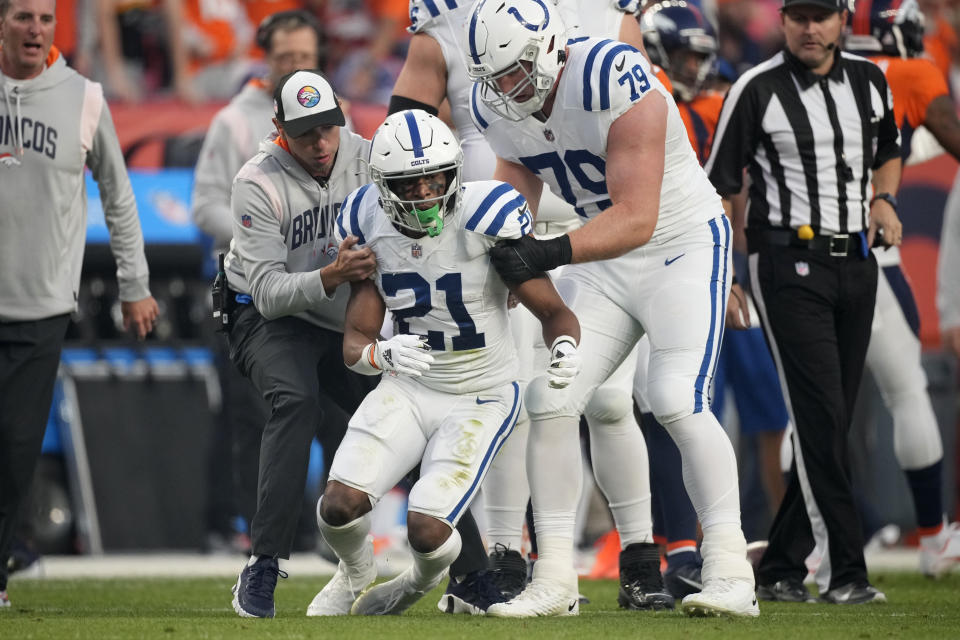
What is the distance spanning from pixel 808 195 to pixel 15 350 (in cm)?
264

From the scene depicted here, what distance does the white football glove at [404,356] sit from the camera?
14.7 ft

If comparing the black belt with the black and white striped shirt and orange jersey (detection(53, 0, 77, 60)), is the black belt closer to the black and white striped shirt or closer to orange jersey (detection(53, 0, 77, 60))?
the black and white striped shirt

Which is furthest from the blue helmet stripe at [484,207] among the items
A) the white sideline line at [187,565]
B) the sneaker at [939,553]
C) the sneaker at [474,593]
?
the sneaker at [939,553]

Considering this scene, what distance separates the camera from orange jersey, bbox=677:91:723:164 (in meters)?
6.49

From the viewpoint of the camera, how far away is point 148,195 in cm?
828

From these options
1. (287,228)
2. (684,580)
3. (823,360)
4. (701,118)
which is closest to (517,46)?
(287,228)

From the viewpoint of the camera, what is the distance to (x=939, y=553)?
20.3ft

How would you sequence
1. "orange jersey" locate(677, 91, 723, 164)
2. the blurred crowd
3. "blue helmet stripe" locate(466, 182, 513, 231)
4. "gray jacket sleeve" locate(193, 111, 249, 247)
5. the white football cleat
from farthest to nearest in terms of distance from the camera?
the blurred crowd < "gray jacket sleeve" locate(193, 111, 249, 247) < "orange jersey" locate(677, 91, 723, 164) < the white football cleat < "blue helmet stripe" locate(466, 182, 513, 231)

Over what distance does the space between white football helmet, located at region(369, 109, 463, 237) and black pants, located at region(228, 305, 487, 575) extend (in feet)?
2.15

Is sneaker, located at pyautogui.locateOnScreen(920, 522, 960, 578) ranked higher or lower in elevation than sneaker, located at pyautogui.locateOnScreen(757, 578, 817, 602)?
lower

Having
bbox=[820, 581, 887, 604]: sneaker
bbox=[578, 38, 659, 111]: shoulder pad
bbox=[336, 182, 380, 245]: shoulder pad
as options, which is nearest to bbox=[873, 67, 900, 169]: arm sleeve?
bbox=[578, 38, 659, 111]: shoulder pad

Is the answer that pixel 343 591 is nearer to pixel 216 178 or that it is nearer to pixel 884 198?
pixel 884 198

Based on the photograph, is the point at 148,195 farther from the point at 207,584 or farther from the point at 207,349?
the point at 207,584

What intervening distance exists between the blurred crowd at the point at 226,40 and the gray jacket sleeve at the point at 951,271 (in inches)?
121
